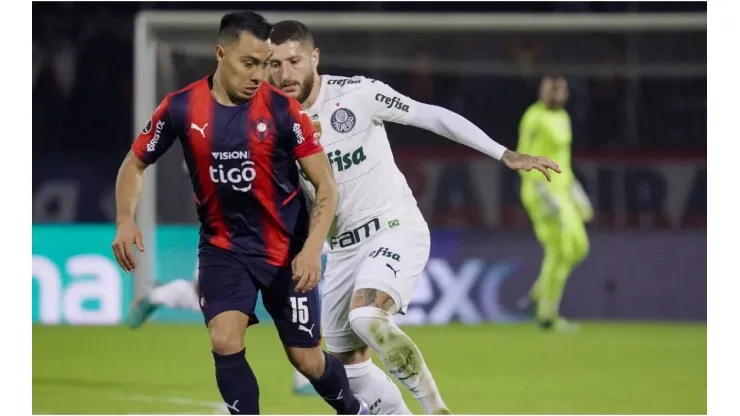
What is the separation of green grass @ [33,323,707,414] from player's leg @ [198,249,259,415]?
1756 millimetres

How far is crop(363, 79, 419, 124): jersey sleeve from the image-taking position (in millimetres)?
5875

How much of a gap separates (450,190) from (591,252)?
149 centimetres

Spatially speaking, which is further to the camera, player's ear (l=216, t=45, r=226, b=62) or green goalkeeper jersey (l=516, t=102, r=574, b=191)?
green goalkeeper jersey (l=516, t=102, r=574, b=191)

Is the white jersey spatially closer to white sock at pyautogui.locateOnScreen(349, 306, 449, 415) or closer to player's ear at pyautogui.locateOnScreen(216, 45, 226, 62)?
white sock at pyautogui.locateOnScreen(349, 306, 449, 415)

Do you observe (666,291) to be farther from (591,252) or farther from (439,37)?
(439,37)

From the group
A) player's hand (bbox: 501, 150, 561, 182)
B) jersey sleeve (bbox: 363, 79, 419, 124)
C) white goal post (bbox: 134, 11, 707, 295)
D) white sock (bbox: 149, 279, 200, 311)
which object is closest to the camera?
player's hand (bbox: 501, 150, 561, 182)

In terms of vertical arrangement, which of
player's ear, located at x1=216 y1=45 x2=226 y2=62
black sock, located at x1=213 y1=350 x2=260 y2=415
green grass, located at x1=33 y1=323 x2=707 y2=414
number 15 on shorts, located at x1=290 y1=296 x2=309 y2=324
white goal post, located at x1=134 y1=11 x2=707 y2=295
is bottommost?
green grass, located at x1=33 y1=323 x2=707 y2=414

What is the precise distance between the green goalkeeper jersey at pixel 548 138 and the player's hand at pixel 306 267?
6876 millimetres

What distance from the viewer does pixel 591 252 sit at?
12.7 m

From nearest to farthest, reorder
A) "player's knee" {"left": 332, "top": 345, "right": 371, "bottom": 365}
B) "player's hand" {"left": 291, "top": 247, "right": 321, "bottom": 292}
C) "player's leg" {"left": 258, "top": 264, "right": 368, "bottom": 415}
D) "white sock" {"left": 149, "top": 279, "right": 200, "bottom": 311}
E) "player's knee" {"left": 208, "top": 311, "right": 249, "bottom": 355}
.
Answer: "player's hand" {"left": 291, "top": 247, "right": 321, "bottom": 292}
"player's knee" {"left": 208, "top": 311, "right": 249, "bottom": 355}
"player's leg" {"left": 258, "top": 264, "right": 368, "bottom": 415}
"player's knee" {"left": 332, "top": 345, "right": 371, "bottom": 365}
"white sock" {"left": 149, "top": 279, "right": 200, "bottom": 311}

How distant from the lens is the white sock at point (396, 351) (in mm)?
5500

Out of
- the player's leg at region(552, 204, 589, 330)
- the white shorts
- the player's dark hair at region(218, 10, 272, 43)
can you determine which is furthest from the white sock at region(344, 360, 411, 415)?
the player's leg at region(552, 204, 589, 330)

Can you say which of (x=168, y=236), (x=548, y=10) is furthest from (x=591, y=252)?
(x=168, y=236)

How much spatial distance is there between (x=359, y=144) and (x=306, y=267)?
3.35ft
